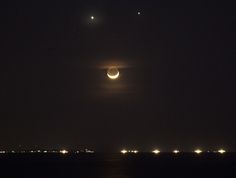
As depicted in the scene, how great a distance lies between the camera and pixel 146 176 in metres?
132

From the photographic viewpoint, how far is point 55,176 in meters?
129

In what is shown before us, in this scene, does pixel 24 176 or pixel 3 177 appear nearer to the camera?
pixel 3 177

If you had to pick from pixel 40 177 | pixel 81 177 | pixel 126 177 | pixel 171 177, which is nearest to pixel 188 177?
pixel 171 177

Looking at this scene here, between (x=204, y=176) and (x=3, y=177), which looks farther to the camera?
(x=204, y=176)

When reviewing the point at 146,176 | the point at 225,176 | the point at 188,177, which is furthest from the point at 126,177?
the point at 225,176

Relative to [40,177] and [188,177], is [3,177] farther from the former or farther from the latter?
[188,177]

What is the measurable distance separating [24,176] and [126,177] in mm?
23817

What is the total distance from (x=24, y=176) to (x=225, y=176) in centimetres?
4637

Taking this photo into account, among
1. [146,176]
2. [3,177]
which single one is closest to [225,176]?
[146,176]

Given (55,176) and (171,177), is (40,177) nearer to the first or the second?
(55,176)

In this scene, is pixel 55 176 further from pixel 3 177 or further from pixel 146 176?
pixel 146 176

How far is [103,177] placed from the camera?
4938 inches

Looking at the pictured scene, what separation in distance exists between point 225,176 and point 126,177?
22.8m

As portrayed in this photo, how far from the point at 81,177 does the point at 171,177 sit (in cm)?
2044
